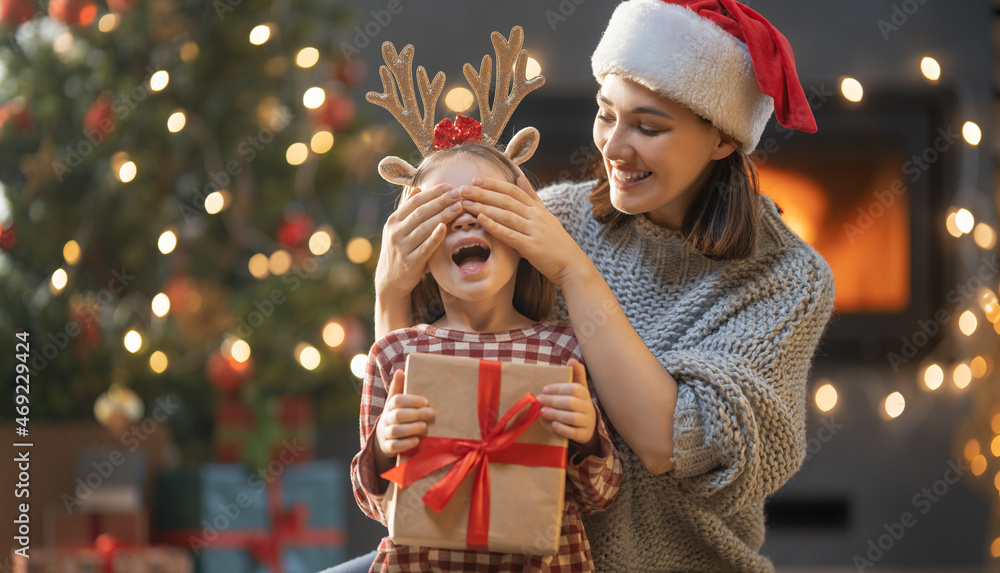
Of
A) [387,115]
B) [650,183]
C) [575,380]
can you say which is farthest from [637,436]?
[387,115]

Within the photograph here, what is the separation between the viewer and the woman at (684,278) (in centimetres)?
115

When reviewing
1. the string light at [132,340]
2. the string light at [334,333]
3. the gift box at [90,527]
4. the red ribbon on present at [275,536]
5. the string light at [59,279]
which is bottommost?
the red ribbon on present at [275,536]

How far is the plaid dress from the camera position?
1.11 metres

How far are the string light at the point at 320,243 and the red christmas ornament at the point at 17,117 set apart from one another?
0.75m

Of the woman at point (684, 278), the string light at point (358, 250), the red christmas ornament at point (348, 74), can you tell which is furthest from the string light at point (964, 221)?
the red christmas ornament at point (348, 74)

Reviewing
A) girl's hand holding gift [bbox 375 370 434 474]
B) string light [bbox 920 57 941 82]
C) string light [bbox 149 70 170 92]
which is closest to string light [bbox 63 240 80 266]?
string light [bbox 149 70 170 92]

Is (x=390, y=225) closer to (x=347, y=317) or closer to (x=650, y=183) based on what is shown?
(x=650, y=183)

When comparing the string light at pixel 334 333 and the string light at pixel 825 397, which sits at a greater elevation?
the string light at pixel 334 333

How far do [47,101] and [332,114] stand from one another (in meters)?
0.71

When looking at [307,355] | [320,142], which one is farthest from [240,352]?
[320,142]

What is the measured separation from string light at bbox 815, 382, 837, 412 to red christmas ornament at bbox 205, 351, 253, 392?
1838 mm

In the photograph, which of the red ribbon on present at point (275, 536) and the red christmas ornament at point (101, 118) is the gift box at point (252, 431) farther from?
the red christmas ornament at point (101, 118)

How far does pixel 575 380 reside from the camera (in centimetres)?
111

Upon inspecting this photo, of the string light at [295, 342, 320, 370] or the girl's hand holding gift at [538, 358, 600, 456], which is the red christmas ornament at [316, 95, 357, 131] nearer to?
the string light at [295, 342, 320, 370]
